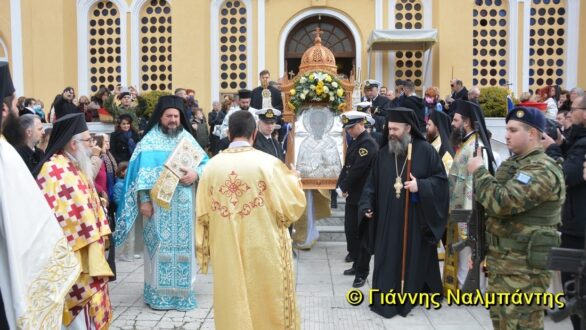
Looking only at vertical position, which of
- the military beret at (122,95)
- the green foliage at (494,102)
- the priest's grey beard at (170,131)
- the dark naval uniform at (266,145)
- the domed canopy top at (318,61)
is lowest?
the dark naval uniform at (266,145)

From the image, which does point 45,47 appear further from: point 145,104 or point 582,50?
point 582,50

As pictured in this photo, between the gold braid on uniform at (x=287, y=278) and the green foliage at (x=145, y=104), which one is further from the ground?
the green foliage at (x=145, y=104)

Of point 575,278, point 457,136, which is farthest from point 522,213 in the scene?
point 457,136

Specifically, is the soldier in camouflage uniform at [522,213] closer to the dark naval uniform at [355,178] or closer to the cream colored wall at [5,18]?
the dark naval uniform at [355,178]

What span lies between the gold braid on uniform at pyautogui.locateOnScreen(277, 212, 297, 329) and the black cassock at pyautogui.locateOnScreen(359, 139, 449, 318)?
1.85 m

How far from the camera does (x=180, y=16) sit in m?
17.2

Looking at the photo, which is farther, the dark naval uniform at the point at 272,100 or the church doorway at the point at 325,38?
the church doorway at the point at 325,38

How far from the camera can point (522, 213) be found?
3938mm

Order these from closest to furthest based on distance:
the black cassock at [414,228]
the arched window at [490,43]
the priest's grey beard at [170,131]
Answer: the black cassock at [414,228] < the priest's grey beard at [170,131] < the arched window at [490,43]

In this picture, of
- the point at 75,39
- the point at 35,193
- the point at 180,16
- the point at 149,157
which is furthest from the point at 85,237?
the point at 75,39

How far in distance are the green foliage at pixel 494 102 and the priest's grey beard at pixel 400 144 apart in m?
8.40

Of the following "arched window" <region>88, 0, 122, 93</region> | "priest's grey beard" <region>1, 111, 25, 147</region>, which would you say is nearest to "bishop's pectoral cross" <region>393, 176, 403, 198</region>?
"priest's grey beard" <region>1, 111, 25, 147</region>

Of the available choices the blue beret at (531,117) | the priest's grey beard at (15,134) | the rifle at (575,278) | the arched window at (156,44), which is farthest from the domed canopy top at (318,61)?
the arched window at (156,44)

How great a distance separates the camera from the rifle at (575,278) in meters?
2.88
